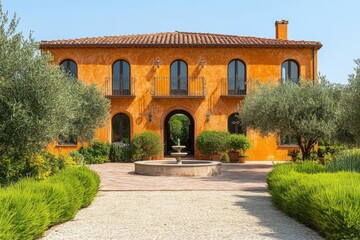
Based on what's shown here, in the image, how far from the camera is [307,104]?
16.5 m

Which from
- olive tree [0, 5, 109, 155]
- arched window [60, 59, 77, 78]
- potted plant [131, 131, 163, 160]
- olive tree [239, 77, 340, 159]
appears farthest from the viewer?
arched window [60, 59, 77, 78]

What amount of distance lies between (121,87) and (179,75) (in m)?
3.36

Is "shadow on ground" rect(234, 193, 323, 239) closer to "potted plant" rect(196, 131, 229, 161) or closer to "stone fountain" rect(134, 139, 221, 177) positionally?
"stone fountain" rect(134, 139, 221, 177)

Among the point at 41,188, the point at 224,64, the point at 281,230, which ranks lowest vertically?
the point at 281,230

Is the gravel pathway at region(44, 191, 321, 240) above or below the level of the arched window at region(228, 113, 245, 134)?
below

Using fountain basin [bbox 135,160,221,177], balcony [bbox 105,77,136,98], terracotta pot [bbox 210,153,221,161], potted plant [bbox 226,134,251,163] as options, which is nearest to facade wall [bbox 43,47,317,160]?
balcony [bbox 105,77,136,98]

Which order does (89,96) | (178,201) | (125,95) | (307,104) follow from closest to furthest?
(178,201)
(307,104)
(89,96)
(125,95)

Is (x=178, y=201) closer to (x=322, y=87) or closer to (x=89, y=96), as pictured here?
(x=322, y=87)

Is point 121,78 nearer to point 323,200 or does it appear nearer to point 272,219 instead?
point 272,219

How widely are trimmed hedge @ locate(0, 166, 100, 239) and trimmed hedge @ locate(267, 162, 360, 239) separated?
13.9 ft

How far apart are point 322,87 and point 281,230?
426 inches

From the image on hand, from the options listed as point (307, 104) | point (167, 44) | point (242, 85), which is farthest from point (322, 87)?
point (167, 44)

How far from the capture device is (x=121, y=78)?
2514cm

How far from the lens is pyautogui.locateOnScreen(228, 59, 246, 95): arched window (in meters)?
25.2
